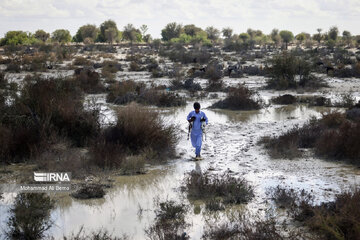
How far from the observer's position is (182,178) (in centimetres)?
963

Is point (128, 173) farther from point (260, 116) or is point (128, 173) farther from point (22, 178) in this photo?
point (260, 116)

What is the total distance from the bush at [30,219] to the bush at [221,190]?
8.86ft

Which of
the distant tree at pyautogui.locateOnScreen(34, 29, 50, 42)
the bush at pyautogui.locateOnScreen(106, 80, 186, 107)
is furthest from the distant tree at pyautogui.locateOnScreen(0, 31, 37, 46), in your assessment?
the bush at pyautogui.locateOnScreen(106, 80, 186, 107)

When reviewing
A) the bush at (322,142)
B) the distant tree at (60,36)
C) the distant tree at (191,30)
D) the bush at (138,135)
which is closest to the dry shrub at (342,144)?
the bush at (322,142)

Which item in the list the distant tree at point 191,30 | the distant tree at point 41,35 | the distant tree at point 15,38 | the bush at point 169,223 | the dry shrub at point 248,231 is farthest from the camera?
the distant tree at point 191,30

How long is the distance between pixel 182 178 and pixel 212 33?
92235 millimetres

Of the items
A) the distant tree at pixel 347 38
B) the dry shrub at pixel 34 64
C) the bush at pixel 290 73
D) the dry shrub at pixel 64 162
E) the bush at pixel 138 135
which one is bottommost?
the dry shrub at pixel 64 162

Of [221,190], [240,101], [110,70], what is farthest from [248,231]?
[110,70]

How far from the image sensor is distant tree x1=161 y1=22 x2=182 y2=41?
99.6m

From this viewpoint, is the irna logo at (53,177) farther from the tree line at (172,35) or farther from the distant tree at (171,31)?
the distant tree at (171,31)

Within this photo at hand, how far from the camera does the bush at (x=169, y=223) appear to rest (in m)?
6.27

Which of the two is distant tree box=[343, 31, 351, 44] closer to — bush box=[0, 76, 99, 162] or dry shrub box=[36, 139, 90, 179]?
bush box=[0, 76, 99, 162]

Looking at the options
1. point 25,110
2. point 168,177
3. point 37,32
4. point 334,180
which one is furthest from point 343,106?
point 37,32

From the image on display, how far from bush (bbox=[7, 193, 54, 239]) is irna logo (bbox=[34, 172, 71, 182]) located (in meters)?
1.84
